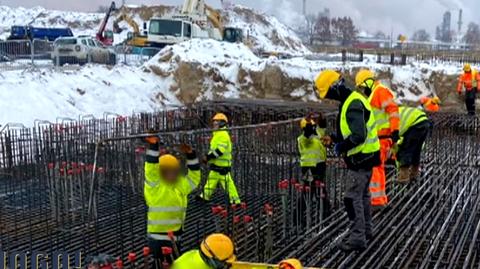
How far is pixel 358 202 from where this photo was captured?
18.3 feet

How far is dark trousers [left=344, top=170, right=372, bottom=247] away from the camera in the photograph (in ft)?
18.2

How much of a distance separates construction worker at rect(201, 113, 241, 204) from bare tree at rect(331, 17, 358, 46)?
65873 mm

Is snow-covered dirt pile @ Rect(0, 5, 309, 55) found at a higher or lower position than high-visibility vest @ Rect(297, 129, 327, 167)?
higher

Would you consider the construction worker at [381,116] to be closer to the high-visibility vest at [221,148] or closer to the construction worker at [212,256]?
the high-visibility vest at [221,148]

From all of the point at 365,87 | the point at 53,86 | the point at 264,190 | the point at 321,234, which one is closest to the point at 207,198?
the point at 264,190

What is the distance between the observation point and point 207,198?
336 inches

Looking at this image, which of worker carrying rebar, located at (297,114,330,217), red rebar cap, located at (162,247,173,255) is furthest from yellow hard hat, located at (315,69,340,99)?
worker carrying rebar, located at (297,114,330,217)

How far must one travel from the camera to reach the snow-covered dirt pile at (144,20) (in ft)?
177

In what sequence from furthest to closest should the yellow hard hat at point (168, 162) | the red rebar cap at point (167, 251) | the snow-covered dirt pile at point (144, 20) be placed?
the snow-covered dirt pile at point (144, 20) < the yellow hard hat at point (168, 162) < the red rebar cap at point (167, 251)

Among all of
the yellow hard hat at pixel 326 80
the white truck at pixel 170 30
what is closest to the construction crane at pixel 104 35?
the white truck at pixel 170 30

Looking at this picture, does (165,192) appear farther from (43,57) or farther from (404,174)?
(43,57)

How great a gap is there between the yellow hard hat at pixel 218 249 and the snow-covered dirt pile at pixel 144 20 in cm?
4769

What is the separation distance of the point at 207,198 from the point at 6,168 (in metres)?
3.78

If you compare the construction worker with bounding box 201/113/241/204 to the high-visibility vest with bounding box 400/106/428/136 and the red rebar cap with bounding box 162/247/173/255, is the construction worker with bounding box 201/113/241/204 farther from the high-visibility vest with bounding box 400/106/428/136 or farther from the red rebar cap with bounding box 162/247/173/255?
the red rebar cap with bounding box 162/247/173/255
